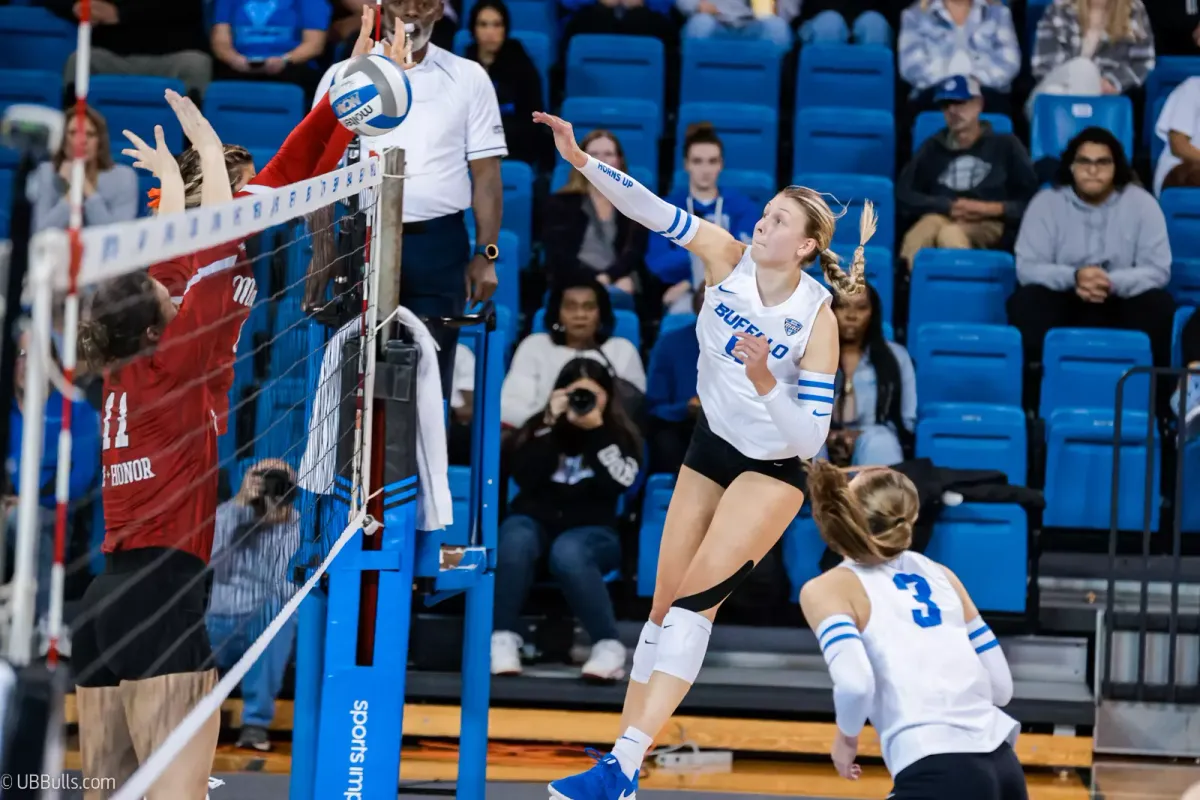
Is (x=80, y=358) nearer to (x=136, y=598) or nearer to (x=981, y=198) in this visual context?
(x=136, y=598)

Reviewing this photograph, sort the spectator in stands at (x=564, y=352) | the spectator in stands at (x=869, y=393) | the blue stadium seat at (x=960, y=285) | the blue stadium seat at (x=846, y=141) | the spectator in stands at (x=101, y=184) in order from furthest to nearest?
the blue stadium seat at (x=846, y=141) < the blue stadium seat at (x=960, y=285) < the spectator in stands at (x=101, y=184) < the spectator in stands at (x=564, y=352) < the spectator in stands at (x=869, y=393)

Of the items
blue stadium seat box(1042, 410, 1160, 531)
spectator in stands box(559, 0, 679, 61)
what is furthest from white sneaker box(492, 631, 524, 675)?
spectator in stands box(559, 0, 679, 61)

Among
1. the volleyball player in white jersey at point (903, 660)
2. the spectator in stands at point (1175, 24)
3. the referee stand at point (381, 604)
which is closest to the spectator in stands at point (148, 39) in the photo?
the referee stand at point (381, 604)

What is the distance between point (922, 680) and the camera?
4.43 m

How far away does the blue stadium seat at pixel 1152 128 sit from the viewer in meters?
9.70

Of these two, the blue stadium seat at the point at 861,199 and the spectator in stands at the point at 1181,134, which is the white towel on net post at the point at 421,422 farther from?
the spectator in stands at the point at 1181,134

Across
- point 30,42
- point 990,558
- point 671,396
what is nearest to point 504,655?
point 671,396

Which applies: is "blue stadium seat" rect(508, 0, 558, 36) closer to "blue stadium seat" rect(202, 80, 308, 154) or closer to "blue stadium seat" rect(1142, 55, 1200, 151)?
"blue stadium seat" rect(202, 80, 308, 154)

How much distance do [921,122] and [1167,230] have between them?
5.34 feet

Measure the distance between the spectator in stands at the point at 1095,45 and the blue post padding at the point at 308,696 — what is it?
663 centimetres

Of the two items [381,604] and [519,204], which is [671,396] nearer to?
[519,204]

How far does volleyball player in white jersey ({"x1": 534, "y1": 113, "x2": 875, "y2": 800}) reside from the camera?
4.89 m

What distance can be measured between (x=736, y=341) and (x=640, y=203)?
21.7 inches

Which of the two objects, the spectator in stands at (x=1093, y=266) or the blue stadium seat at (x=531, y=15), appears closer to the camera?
the spectator in stands at (x=1093, y=266)
